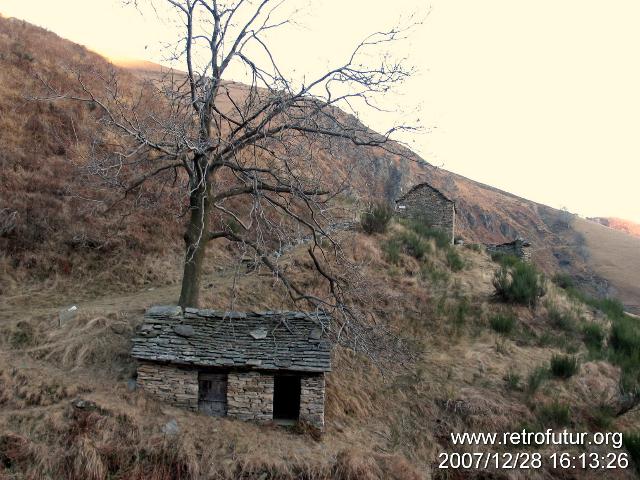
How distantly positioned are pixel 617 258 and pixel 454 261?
5099 centimetres

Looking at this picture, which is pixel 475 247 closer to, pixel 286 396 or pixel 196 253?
pixel 286 396

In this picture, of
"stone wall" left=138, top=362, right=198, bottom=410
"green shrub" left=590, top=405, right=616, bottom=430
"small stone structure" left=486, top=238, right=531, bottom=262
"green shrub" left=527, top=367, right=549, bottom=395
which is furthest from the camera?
"small stone structure" left=486, top=238, right=531, bottom=262

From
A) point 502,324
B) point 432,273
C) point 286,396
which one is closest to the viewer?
point 286,396

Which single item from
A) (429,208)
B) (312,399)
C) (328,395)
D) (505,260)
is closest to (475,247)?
(505,260)

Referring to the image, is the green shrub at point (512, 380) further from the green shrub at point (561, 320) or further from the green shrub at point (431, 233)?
the green shrub at point (431, 233)

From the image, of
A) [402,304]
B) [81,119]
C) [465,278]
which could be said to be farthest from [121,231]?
[465,278]

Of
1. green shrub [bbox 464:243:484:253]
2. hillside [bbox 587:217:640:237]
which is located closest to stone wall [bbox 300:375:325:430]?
green shrub [bbox 464:243:484:253]

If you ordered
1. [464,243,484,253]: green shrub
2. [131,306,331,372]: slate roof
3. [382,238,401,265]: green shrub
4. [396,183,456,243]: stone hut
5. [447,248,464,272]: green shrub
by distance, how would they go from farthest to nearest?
1. [396,183,456,243]: stone hut
2. [464,243,484,253]: green shrub
3. [447,248,464,272]: green shrub
4. [382,238,401,265]: green shrub
5. [131,306,331,372]: slate roof

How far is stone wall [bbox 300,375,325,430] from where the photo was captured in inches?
307

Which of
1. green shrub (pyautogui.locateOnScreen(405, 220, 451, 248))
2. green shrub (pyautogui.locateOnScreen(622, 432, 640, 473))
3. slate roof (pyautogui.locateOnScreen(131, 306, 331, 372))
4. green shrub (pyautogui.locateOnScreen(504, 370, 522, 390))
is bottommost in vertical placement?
green shrub (pyautogui.locateOnScreen(622, 432, 640, 473))

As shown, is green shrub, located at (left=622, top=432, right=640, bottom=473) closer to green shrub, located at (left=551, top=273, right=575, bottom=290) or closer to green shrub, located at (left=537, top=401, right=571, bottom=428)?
green shrub, located at (left=537, top=401, right=571, bottom=428)

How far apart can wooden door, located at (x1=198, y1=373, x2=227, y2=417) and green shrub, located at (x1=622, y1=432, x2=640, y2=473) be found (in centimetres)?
739

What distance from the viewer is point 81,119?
16359 mm

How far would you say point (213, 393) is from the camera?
792 cm
